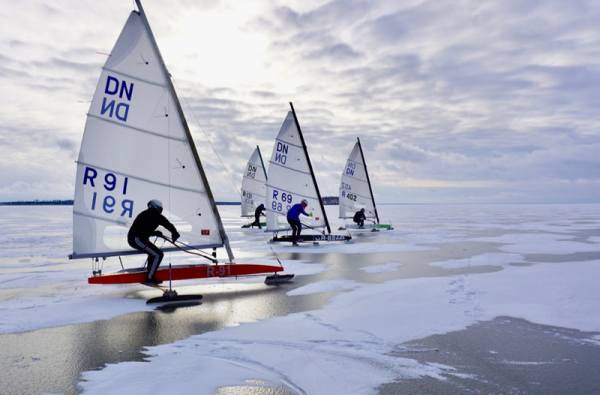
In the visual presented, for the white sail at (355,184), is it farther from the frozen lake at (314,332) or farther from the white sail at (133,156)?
the white sail at (133,156)

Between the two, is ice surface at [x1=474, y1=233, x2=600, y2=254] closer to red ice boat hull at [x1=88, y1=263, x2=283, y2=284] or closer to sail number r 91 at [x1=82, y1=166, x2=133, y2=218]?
red ice boat hull at [x1=88, y1=263, x2=283, y2=284]

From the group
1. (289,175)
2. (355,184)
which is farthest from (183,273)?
(355,184)

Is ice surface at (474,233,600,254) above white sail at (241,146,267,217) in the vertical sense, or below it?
below

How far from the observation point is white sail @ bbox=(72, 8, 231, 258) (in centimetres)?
923

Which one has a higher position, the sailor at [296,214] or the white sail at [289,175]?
the white sail at [289,175]

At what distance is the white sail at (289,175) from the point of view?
66.4 feet

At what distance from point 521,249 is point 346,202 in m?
13.7

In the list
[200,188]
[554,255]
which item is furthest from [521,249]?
[200,188]

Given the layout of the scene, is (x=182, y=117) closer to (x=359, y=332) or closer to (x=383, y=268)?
(x=359, y=332)

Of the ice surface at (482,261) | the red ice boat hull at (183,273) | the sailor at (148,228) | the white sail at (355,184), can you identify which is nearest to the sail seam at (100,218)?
the sailor at (148,228)

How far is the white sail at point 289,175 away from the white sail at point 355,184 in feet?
28.7

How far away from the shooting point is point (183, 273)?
31.8 ft

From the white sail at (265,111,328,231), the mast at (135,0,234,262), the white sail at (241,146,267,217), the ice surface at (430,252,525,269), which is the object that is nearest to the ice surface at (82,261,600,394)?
the ice surface at (430,252,525,269)

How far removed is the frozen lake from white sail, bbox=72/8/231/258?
1.49 metres
